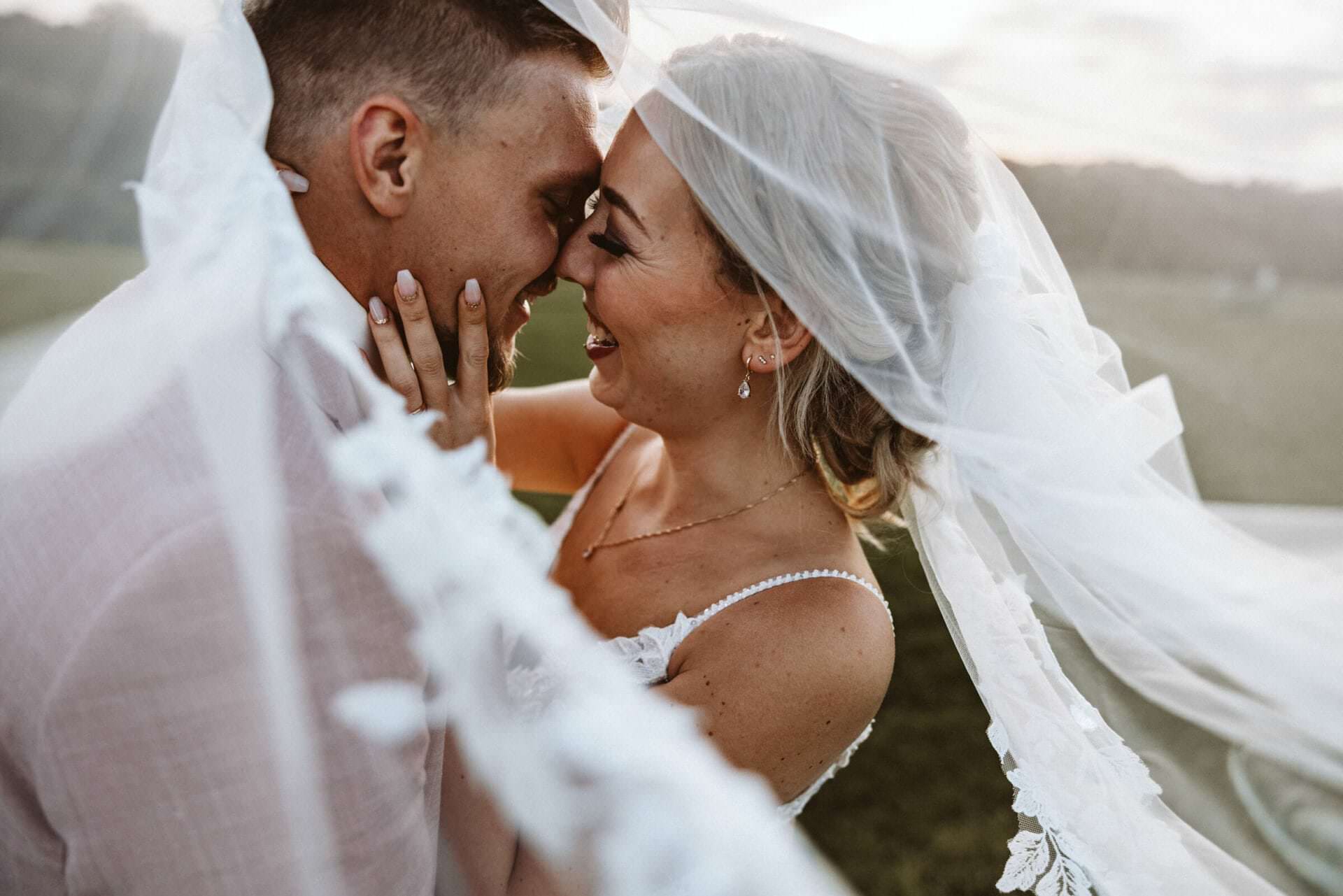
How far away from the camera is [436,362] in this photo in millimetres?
2201

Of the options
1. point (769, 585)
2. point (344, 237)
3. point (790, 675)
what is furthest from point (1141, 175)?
point (344, 237)

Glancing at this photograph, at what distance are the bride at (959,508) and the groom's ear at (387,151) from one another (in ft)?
1.09

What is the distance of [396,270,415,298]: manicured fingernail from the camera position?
2.17 metres

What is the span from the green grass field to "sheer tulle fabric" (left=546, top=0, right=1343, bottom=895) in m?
0.46

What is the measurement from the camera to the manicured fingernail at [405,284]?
2.17m

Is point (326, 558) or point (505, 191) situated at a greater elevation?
point (505, 191)

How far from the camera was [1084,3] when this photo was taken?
2.28 m

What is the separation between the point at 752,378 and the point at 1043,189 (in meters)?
0.85

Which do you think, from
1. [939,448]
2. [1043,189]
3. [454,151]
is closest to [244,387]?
[454,151]

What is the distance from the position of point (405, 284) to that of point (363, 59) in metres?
0.45

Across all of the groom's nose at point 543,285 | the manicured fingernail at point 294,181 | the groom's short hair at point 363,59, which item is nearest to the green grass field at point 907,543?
the manicured fingernail at point 294,181

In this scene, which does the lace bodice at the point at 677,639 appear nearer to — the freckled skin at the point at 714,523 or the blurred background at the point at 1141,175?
the freckled skin at the point at 714,523

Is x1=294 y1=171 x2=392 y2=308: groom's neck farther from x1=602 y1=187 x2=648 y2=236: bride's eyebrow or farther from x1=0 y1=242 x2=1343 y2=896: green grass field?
x1=602 y1=187 x2=648 y2=236: bride's eyebrow

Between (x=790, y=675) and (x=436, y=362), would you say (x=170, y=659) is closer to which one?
(x=436, y=362)
